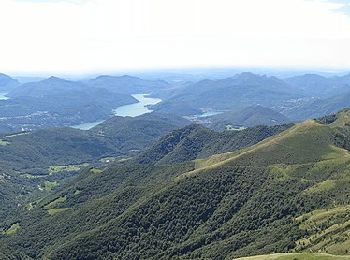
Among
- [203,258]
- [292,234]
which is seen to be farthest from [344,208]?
[203,258]

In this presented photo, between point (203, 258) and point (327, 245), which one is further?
point (203, 258)

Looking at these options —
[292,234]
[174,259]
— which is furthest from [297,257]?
[174,259]

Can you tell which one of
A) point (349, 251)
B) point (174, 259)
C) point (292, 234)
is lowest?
point (174, 259)

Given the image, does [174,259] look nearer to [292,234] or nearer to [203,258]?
[203,258]

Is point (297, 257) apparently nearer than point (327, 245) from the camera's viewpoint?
Yes

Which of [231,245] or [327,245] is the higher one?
[327,245]

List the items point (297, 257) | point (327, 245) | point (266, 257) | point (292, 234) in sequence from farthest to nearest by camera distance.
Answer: point (292, 234) → point (327, 245) → point (266, 257) → point (297, 257)

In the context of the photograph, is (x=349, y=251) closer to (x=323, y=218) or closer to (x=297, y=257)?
(x=297, y=257)

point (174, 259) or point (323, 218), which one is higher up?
point (323, 218)

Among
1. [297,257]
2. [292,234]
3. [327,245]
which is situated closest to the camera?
[297,257]
